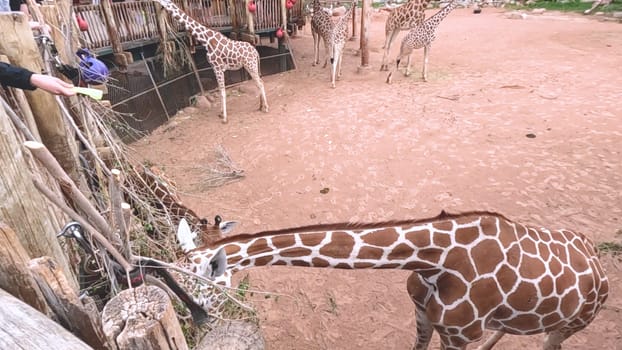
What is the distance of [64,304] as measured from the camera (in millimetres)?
1218

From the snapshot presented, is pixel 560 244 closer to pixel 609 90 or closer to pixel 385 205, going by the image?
pixel 385 205

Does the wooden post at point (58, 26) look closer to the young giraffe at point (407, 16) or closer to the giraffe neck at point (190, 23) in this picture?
the giraffe neck at point (190, 23)

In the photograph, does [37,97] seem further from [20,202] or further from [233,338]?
[233,338]

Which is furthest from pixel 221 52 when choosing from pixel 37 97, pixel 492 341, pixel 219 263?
pixel 492 341

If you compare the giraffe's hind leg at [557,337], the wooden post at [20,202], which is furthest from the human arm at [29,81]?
the giraffe's hind leg at [557,337]

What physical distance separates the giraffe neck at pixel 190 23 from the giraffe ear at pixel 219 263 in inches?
281

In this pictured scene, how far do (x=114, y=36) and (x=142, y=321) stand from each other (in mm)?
7481

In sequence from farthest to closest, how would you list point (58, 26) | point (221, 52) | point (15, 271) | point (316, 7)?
point (316, 7), point (221, 52), point (58, 26), point (15, 271)

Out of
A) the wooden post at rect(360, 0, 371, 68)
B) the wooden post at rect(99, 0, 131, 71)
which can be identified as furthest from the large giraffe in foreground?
the wooden post at rect(99, 0, 131, 71)

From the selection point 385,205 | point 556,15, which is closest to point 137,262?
point 385,205

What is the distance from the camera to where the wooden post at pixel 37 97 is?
2018 millimetres

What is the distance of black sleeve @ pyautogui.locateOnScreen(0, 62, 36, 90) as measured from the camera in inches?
70.5

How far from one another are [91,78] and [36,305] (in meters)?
2.16

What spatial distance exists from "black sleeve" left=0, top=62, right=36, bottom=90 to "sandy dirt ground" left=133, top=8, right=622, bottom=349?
8.46 feet
